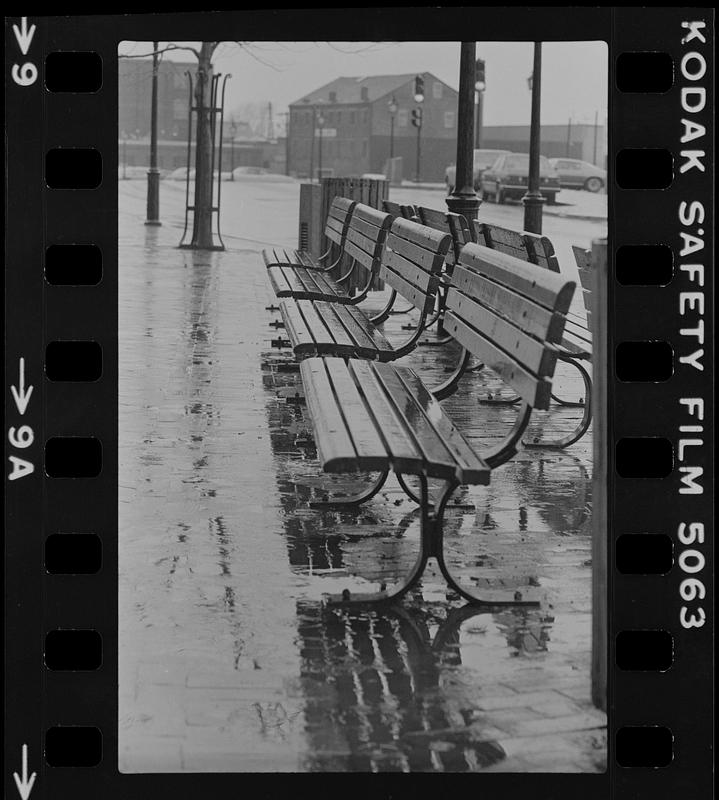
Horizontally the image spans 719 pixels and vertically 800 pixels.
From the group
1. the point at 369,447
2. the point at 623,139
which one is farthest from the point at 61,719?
the point at 623,139

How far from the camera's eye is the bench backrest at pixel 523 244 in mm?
7973

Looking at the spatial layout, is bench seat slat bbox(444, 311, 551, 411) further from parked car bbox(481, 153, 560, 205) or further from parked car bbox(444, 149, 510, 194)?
parked car bbox(444, 149, 510, 194)

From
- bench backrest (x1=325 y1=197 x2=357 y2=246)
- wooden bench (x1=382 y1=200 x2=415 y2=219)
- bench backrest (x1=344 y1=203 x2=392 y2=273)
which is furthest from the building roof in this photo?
bench backrest (x1=344 y1=203 x2=392 y2=273)

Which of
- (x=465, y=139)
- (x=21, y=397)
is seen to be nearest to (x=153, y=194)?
(x=465, y=139)

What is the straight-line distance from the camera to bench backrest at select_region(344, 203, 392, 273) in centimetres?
852

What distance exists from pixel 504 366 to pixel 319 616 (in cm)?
112

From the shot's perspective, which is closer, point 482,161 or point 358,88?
point 482,161

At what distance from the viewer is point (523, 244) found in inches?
324

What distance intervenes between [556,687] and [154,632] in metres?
1.27

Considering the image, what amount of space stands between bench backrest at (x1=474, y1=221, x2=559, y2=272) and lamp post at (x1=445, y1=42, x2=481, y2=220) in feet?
6.84

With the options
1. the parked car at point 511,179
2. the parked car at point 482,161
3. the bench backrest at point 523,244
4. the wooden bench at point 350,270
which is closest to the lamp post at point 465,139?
the wooden bench at point 350,270

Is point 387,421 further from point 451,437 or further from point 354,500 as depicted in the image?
point 354,500

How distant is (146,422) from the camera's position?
745 centimetres

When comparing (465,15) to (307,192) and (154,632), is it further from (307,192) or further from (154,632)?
(307,192)
